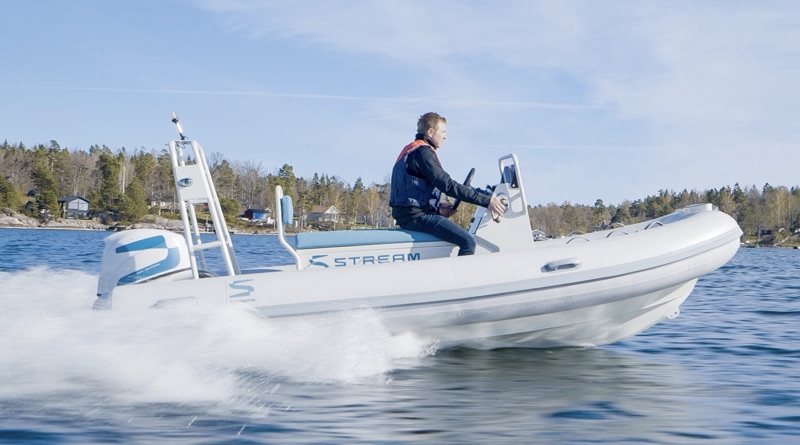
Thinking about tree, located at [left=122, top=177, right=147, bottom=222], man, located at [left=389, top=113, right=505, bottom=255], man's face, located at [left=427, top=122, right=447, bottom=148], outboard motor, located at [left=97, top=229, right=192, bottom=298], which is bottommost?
outboard motor, located at [left=97, top=229, right=192, bottom=298]

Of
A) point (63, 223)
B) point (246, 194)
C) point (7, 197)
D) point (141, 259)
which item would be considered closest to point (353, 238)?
point (141, 259)

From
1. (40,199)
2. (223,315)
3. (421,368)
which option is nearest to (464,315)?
(421,368)

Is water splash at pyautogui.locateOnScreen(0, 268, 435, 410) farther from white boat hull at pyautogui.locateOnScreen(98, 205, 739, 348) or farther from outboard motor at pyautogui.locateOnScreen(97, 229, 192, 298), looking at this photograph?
outboard motor at pyautogui.locateOnScreen(97, 229, 192, 298)

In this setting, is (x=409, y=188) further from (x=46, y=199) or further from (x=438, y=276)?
(x=46, y=199)

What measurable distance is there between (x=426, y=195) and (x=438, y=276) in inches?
26.8

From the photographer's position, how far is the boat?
225 inches

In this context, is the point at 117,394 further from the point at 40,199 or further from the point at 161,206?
the point at 161,206

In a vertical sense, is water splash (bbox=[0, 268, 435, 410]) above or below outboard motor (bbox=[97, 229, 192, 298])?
A: below

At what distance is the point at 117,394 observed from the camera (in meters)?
4.72

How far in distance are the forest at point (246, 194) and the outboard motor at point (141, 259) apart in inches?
3369

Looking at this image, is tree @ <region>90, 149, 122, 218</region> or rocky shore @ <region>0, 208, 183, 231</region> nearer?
rocky shore @ <region>0, 208, 183, 231</region>

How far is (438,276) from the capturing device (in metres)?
5.86

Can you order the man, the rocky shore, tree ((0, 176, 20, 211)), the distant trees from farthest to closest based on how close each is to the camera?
the distant trees → tree ((0, 176, 20, 211)) → the rocky shore → the man

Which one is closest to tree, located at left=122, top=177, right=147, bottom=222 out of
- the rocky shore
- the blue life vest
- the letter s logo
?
the rocky shore
